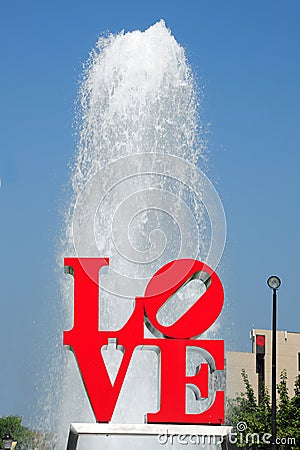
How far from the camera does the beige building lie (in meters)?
57.8

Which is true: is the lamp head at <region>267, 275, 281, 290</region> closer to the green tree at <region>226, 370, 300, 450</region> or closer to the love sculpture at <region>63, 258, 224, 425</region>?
the love sculpture at <region>63, 258, 224, 425</region>

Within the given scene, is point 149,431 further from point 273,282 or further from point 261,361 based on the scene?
point 261,361

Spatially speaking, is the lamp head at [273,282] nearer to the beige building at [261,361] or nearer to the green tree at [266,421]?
the green tree at [266,421]

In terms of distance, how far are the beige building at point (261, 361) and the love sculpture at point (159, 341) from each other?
40.3 meters

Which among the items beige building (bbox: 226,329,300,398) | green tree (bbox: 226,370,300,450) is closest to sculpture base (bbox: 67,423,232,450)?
green tree (bbox: 226,370,300,450)

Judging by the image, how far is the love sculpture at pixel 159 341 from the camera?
1662cm

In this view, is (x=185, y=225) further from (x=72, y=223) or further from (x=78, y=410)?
(x=78, y=410)

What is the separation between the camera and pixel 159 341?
55.6 ft

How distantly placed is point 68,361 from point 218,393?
Result: 5.31 metres

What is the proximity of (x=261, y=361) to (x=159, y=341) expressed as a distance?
138ft

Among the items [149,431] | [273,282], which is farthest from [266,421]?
[149,431]

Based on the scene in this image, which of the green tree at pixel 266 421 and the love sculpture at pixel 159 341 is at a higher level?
the green tree at pixel 266 421

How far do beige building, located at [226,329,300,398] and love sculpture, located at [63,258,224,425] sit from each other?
40.3m

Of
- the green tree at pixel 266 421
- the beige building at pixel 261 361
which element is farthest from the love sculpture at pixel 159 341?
the beige building at pixel 261 361
